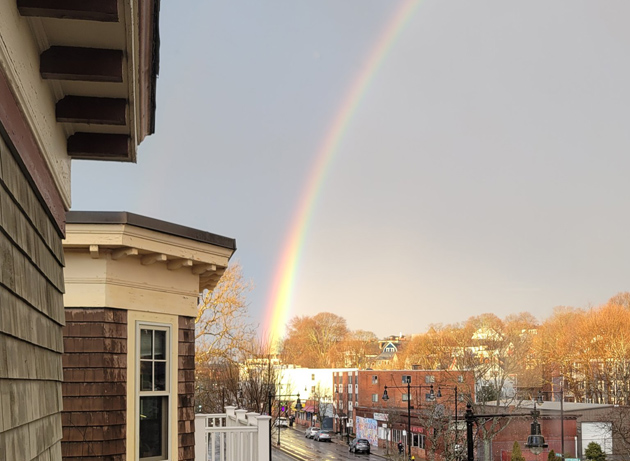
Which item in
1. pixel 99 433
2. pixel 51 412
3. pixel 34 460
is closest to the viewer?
pixel 34 460

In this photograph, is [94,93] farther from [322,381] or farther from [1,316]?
[322,381]

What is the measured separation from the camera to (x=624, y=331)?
76938mm

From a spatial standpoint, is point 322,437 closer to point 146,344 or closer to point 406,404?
point 406,404

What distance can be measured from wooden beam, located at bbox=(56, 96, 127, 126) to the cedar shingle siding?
68cm

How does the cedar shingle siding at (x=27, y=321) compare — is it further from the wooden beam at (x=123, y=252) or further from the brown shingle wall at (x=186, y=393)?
the brown shingle wall at (x=186, y=393)

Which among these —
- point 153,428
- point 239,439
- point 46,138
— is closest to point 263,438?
point 239,439

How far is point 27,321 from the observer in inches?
131

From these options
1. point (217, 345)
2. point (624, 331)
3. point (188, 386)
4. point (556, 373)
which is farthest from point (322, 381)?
point (188, 386)

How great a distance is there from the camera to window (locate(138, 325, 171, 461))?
9.53 meters

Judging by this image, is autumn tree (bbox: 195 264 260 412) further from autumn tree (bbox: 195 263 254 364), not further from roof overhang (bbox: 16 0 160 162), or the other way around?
roof overhang (bbox: 16 0 160 162)

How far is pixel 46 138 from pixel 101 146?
1.13 m

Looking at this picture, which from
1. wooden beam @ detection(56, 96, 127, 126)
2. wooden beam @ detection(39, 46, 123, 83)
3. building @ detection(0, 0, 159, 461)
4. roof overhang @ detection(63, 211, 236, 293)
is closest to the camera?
building @ detection(0, 0, 159, 461)

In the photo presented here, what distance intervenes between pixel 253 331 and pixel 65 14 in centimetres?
3400

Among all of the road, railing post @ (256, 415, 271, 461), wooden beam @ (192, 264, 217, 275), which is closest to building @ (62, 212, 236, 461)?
wooden beam @ (192, 264, 217, 275)
